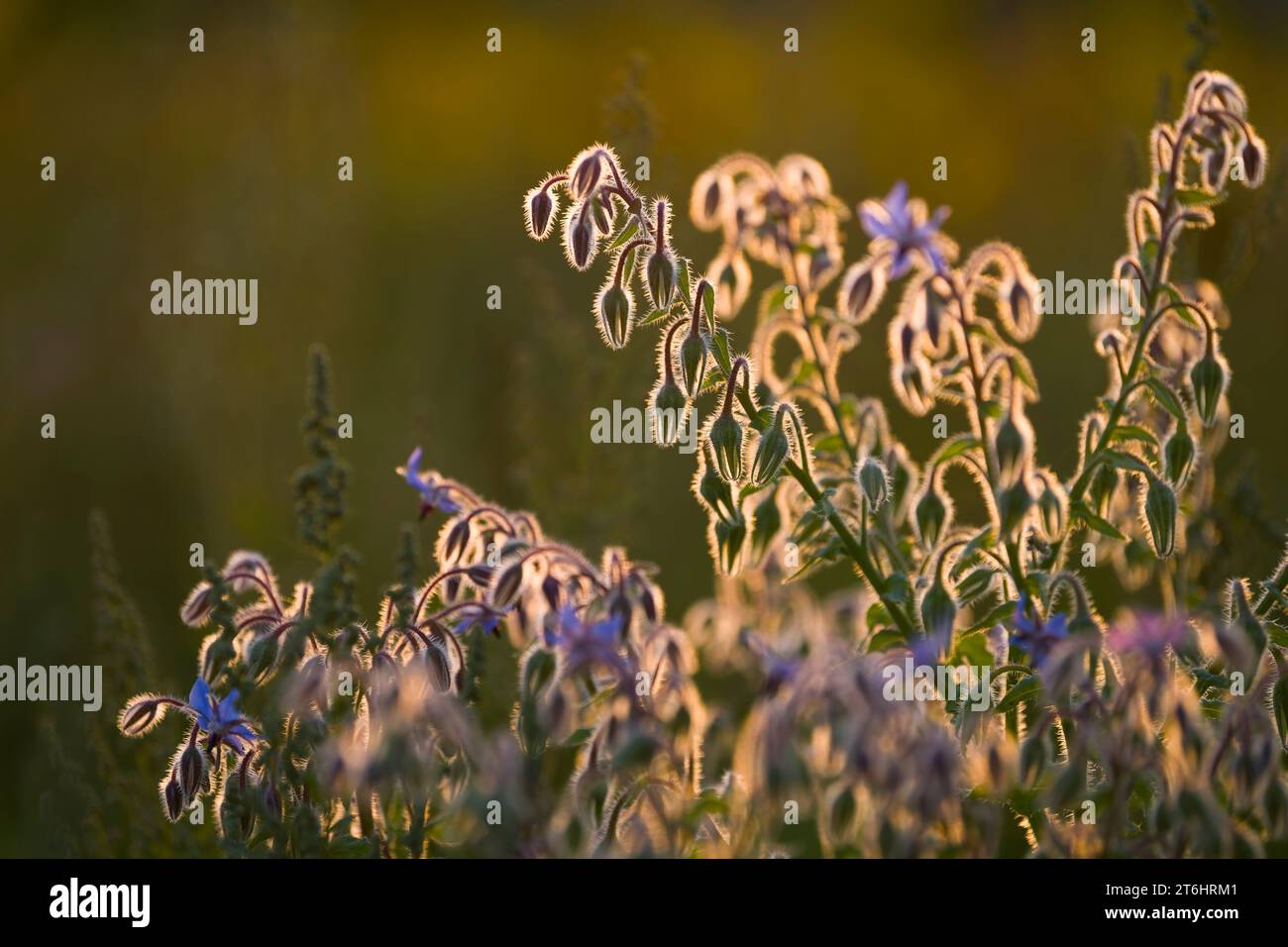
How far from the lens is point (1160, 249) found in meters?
2.14

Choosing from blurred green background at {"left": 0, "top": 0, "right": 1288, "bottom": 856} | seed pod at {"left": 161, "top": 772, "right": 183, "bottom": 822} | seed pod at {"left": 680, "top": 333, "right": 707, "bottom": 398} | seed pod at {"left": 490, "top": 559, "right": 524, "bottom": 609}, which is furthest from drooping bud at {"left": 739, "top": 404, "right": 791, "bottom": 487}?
blurred green background at {"left": 0, "top": 0, "right": 1288, "bottom": 856}

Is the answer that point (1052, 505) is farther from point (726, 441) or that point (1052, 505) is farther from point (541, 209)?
point (541, 209)

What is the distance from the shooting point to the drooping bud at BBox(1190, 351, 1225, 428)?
2.15m

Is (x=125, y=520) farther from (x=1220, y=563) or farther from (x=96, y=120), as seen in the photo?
(x=1220, y=563)

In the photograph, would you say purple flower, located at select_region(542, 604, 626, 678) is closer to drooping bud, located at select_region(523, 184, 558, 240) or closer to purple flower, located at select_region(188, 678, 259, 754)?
purple flower, located at select_region(188, 678, 259, 754)

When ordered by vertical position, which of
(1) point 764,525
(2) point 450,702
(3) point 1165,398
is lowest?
(2) point 450,702

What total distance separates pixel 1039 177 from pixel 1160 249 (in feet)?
12.5

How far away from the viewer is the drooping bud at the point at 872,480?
208cm

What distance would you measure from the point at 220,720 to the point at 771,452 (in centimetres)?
83

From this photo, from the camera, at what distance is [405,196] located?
6.16m

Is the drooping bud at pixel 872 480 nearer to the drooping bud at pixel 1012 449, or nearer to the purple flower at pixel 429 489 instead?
the drooping bud at pixel 1012 449

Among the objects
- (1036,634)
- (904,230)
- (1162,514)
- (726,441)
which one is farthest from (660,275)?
(1162,514)

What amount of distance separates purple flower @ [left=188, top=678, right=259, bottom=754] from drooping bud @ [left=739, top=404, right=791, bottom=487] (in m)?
0.78
